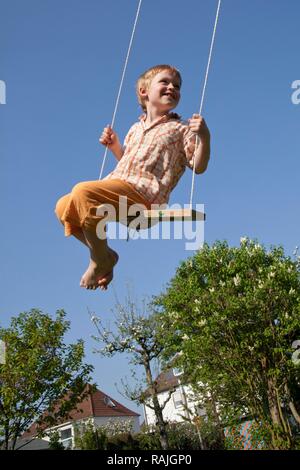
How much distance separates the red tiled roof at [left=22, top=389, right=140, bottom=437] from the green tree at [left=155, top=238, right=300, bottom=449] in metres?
23.0

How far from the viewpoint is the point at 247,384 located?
40.7ft

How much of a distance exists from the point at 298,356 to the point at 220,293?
325cm

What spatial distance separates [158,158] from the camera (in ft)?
12.0

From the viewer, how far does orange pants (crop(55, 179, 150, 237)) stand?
10.5 feet

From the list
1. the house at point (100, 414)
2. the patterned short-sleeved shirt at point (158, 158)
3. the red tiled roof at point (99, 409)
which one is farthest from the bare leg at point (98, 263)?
the red tiled roof at point (99, 409)

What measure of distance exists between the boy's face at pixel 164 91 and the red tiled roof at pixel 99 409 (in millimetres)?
37218

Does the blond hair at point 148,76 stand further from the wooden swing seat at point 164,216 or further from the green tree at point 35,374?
the green tree at point 35,374

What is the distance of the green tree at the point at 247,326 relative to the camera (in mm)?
12805

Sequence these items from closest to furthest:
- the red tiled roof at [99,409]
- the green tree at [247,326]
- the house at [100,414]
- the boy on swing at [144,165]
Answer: the boy on swing at [144,165] < the green tree at [247,326] < the house at [100,414] < the red tiled roof at [99,409]

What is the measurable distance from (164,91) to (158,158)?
21.2 inches

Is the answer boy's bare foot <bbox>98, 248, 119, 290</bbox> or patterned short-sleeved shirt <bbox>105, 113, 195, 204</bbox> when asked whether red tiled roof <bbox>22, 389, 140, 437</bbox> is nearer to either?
boy's bare foot <bbox>98, 248, 119, 290</bbox>

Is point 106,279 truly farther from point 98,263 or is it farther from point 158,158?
point 158,158

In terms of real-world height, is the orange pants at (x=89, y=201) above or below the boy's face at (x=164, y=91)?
below
